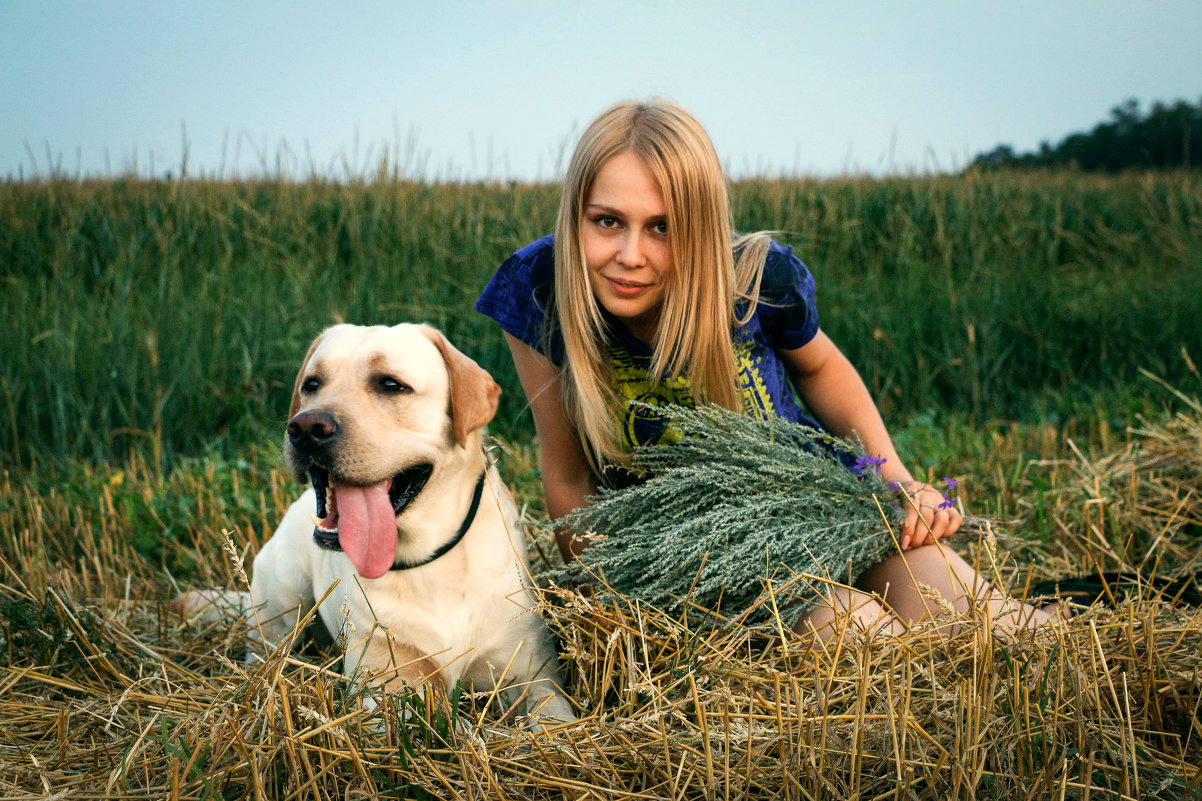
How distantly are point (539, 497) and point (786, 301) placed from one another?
1.53 meters

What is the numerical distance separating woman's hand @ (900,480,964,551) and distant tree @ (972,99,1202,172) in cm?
789

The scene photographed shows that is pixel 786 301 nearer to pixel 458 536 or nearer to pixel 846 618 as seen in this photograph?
pixel 846 618

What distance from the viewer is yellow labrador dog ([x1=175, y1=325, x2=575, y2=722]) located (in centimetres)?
187

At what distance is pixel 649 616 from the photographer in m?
1.95

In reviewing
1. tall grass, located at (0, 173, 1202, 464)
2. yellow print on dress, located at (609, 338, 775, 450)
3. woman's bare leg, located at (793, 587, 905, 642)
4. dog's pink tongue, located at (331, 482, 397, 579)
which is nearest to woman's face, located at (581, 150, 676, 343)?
yellow print on dress, located at (609, 338, 775, 450)

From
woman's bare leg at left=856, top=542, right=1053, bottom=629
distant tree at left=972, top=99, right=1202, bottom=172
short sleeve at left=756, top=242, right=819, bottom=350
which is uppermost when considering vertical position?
distant tree at left=972, top=99, right=1202, bottom=172

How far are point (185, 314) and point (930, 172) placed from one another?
7073mm

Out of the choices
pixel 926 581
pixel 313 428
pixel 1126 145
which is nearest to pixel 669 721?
pixel 926 581

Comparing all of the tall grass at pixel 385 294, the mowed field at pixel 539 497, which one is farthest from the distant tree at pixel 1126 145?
the tall grass at pixel 385 294

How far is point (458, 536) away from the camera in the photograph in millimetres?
2061

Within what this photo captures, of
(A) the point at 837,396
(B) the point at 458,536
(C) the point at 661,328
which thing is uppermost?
(C) the point at 661,328

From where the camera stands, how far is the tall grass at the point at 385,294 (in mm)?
4375

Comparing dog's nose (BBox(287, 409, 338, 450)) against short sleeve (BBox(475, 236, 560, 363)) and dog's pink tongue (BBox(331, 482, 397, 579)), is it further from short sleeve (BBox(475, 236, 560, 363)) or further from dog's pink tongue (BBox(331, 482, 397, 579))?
short sleeve (BBox(475, 236, 560, 363))

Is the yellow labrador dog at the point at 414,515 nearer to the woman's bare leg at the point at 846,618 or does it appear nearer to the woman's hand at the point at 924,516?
the woman's bare leg at the point at 846,618
